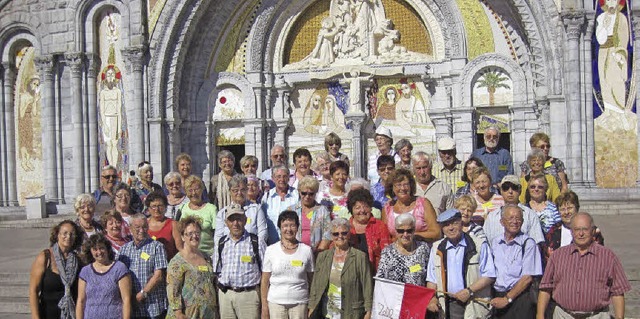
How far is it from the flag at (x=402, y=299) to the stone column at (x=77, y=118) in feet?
45.3

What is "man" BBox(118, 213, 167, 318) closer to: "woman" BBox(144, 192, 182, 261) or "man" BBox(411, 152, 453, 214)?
"woman" BBox(144, 192, 182, 261)

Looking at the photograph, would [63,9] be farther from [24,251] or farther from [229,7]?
[24,251]

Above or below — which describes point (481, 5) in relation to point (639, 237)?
above

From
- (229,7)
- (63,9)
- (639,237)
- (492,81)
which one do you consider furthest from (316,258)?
(63,9)

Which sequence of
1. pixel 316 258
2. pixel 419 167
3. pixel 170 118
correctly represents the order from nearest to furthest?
1. pixel 316 258
2. pixel 419 167
3. pixel 170 118

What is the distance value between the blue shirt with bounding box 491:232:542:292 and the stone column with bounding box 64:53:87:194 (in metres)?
14.2

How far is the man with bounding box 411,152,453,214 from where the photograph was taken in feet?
26.0

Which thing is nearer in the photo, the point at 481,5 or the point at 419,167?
the point at 419,167

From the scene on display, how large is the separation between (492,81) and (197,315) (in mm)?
11775

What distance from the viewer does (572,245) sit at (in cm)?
643

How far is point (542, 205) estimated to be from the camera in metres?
7.61

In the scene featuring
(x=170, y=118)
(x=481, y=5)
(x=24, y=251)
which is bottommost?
(x=24, y=251)

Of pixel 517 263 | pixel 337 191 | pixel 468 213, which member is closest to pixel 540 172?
pixel 468 213

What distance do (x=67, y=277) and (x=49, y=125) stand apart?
519 inches
